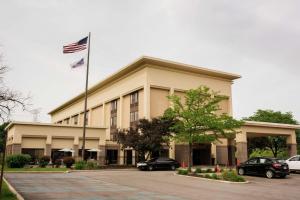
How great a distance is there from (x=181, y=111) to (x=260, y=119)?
48.8m

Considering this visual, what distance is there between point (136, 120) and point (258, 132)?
20.1 meters

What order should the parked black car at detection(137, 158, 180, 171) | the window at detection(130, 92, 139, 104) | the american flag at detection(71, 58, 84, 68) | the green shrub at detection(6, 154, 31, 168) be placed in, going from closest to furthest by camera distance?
the green shrub at detection(6, 154, 31, 168)
the parked black car at detection(137, 158, 180, 171)
the american flag at detection(71, 58, 84, 68)
the window at detection(130, 92, 139, 104)

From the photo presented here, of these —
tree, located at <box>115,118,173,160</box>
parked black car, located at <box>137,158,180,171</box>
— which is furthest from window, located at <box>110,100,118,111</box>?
parked black car, located at <box>137,158,180,171</box>

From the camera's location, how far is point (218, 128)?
29859 mm

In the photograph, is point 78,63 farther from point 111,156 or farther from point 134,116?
point 111,156

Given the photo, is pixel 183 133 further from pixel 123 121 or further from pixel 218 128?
pixel 123 121

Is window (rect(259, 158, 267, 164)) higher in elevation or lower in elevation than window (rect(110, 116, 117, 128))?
lower

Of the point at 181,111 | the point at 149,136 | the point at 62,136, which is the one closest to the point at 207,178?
the point at 181,111

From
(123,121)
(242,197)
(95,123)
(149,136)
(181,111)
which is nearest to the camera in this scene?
(242,197)

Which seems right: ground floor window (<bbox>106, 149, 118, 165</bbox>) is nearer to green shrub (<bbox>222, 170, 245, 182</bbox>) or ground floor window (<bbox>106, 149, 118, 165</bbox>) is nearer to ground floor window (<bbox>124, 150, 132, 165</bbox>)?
ground floor window (<bbox>124, 150, 132, 165</bbox>)

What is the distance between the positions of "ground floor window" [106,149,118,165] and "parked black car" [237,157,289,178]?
31319mm

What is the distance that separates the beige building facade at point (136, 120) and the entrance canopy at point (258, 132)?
13 cm

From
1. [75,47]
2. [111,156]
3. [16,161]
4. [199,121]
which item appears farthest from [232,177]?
[111,156]

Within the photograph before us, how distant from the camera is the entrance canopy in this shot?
38.8 m
